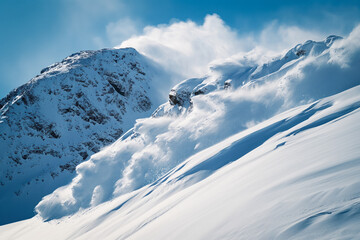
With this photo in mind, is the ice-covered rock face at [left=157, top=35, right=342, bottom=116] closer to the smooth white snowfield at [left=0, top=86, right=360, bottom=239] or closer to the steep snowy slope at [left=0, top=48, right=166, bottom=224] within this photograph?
the smooth white snowfield at [left=0, top=86, right=360, bottom=239]

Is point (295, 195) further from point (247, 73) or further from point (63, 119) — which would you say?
point (63, 119)

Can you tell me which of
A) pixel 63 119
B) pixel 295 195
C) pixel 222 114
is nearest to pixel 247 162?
pixel 295 195

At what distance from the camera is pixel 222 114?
1118cm

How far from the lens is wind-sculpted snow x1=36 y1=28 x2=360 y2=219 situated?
809 cm

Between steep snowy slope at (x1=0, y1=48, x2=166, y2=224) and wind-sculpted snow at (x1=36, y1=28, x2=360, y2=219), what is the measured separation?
15.1 meters

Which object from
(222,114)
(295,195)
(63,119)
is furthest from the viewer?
(63,119)

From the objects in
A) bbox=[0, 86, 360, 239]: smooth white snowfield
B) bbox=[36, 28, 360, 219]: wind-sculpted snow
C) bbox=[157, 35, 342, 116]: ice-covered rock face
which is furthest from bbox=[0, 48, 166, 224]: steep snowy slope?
bbox=[0, 86, 360, 239]: smooth white snowfield

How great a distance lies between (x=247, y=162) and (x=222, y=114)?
6593 millimetres

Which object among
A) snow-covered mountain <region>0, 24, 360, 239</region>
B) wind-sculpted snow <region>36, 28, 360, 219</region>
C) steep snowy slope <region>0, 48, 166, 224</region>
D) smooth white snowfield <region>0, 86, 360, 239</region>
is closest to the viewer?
smooth white snowfield <region>0, 86, 360, 239</region>

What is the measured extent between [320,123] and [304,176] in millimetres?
2930

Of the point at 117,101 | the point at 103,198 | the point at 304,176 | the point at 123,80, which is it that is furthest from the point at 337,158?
the point at 123,80

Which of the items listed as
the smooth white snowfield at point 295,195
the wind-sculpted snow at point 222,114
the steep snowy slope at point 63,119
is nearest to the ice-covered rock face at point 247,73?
the wind-sculpted snow at point 222,114

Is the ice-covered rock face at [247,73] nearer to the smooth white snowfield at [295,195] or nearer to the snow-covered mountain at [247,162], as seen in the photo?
the snow-covered mountain at [247,162]

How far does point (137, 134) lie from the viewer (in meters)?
16.5
